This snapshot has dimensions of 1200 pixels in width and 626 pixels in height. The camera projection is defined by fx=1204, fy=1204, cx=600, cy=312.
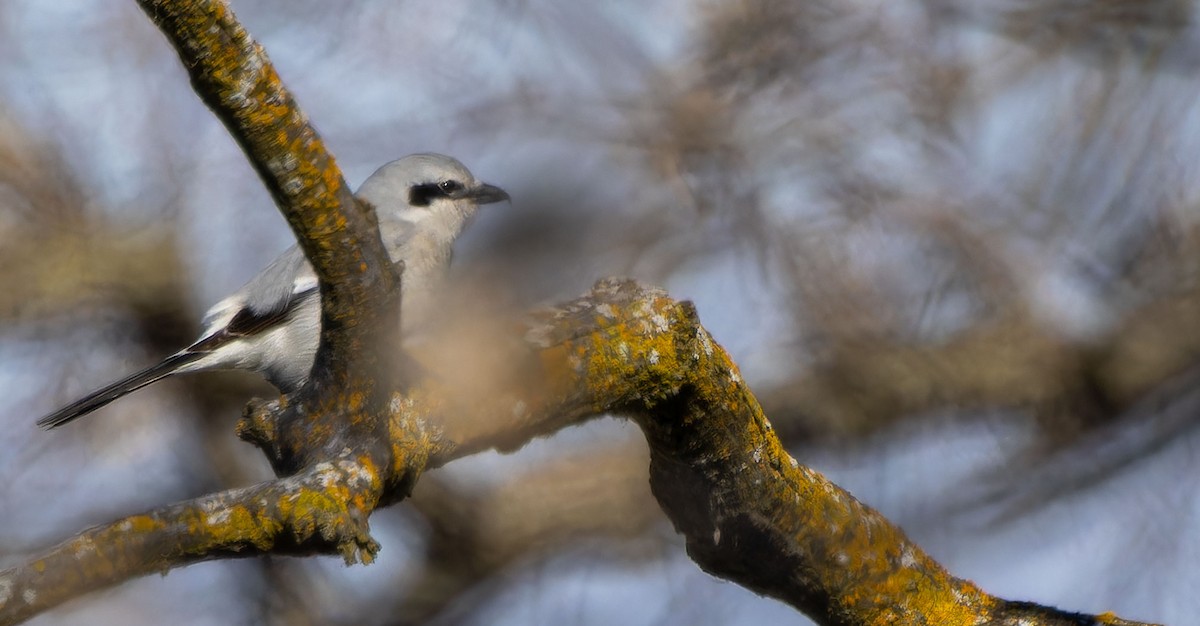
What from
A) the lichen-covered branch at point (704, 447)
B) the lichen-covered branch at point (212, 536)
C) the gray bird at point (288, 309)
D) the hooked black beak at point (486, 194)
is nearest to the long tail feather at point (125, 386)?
the gray bird at point (288, 309)

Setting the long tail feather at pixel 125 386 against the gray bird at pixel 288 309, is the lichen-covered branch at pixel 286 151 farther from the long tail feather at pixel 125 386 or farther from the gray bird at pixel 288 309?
the long tail feather at pixel 125 386

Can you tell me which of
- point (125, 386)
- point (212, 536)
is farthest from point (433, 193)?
point (212, 536)

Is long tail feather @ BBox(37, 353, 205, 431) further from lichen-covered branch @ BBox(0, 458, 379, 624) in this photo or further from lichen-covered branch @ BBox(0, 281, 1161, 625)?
lichen-covered branch @ BBox(0, 458, 379, 624)

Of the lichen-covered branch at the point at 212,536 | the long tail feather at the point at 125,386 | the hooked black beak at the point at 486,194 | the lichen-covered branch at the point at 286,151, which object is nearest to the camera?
the lichen-covered branch at the point at 212,536

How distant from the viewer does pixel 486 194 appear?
502 centimetres

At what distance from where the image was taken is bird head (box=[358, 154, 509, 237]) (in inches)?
197

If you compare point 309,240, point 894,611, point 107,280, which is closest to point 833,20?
point 894,611

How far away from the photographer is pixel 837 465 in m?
4.94

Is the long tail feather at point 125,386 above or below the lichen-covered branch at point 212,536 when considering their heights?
above

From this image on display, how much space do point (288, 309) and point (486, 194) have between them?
1035 mm

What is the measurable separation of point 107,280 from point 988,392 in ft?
12.3

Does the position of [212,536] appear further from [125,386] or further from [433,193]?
[433,193]

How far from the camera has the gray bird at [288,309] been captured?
4316 millimetres

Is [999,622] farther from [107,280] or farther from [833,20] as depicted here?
[107,280]
